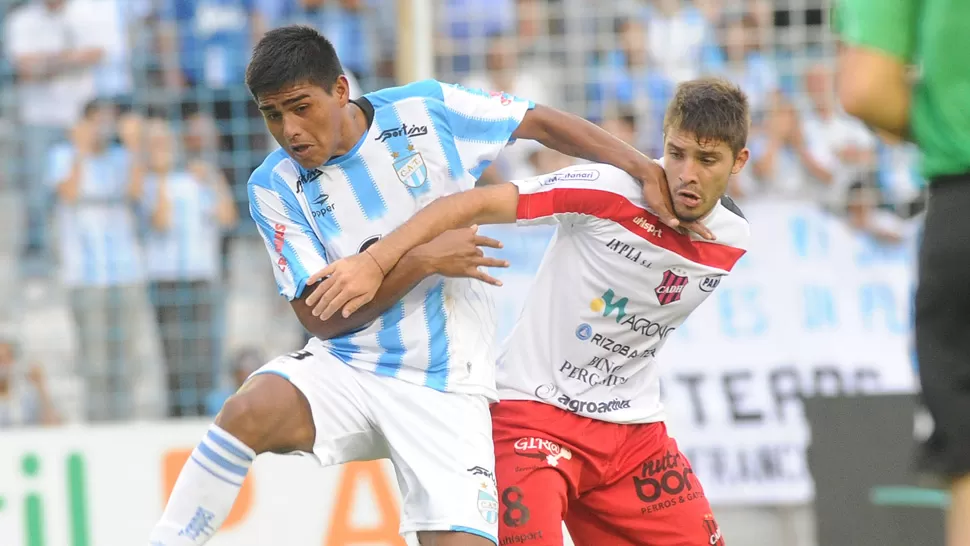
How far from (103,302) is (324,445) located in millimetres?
4110

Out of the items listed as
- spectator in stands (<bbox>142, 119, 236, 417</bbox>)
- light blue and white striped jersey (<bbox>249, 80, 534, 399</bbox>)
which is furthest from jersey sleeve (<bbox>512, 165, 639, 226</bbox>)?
spectator in stands (<bbox>142, 119, 236, 417</bbox>)

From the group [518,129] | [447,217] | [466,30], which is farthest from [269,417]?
[466,30]

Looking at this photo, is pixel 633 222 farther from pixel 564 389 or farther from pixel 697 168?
pixel 564 389

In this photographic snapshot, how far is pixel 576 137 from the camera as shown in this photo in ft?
13.1

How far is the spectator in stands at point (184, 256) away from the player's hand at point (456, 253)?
4072 millimetres

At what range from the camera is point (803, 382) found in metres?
7.81

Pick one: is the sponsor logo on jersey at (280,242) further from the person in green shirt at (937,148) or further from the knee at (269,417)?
the person in green shirt at (937,148)

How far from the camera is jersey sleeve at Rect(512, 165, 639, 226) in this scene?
12.6 feet

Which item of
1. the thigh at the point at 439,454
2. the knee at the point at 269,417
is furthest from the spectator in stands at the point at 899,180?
the knee at the point at 269,417

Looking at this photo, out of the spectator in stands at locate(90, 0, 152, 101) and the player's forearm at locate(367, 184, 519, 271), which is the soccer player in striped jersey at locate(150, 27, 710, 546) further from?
the spectator in stands at locate(90, 0, 152, 101)

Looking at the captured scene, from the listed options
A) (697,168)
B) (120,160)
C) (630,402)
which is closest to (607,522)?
(630,402)

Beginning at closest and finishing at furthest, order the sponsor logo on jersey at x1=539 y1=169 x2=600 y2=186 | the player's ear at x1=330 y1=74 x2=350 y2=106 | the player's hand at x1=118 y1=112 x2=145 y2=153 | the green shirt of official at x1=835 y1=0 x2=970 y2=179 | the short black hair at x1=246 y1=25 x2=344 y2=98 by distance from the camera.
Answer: the green shirt of official at x1=835 y1=0 x2=970 y2=179 → the short black hair at x1=246 y1=25 x2=344 y2=98 → the player's ear at x1=330 y1=74 x2=350 y2=106 → the sponsor logo on jersey at x1=539 y1=169 x2=600 y2=186 → the player's hand at x1=118 y1=112 x2=145 y2=153

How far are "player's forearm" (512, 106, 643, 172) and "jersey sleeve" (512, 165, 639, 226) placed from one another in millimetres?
46

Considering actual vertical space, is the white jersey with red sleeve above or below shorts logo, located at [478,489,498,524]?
above
